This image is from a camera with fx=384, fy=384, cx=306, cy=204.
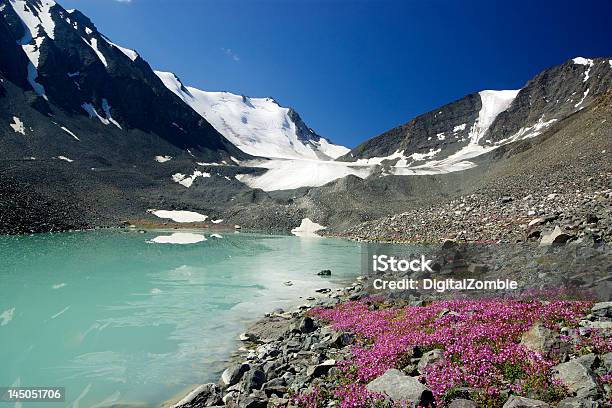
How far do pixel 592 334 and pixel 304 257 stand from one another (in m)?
36.4

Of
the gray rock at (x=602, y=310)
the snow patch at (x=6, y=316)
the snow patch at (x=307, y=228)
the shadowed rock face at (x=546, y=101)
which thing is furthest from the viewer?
the shadowed rock face at (x=546, y=101)

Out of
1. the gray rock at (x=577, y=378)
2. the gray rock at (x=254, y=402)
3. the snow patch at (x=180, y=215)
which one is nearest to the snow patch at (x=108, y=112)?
the snow patch at (x=180, y=215)

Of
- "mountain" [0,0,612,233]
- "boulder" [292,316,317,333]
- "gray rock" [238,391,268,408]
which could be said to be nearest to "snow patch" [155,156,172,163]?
"mountain" [0,0,612,233]

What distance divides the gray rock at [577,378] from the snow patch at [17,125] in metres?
144

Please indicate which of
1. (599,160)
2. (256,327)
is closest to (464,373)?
(256,327)

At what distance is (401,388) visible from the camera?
249 inches

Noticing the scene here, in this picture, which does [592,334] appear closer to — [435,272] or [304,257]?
[435,272]

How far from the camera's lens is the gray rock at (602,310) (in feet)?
27.1

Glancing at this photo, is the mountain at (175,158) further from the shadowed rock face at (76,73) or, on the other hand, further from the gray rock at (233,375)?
the gray rock at (233,375)

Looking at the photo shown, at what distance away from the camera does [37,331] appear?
14.4 meters

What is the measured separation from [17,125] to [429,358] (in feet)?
483

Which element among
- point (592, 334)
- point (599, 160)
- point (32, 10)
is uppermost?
point (32, 10)

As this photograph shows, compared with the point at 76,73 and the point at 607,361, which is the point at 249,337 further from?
the point at 76,73

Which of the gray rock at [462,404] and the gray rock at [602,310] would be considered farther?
the gray rock at [602,310]
